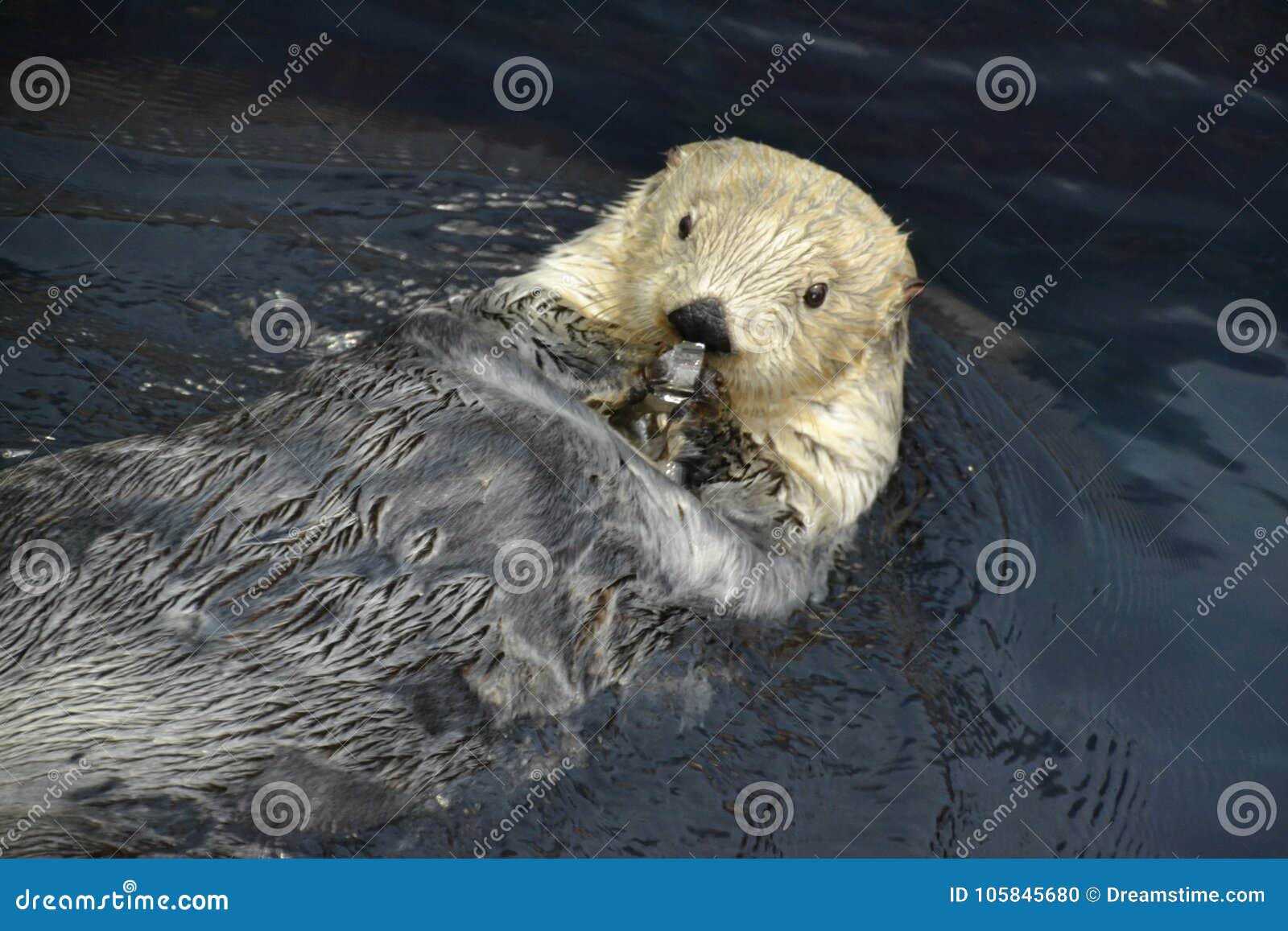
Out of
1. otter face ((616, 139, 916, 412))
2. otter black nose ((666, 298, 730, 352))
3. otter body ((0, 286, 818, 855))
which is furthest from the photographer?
otter face ((616, 139, 916, 412))

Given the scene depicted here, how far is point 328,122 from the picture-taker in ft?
20.7

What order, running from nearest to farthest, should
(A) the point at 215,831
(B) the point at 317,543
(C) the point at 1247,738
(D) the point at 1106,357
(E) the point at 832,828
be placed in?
(A) the point at 215,831 < (B) the point at 317,543 < (E) the point at 832,828 < (C) the point at 1247,738 < (D) the point at 1106,357

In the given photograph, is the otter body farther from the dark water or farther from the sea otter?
the dark water

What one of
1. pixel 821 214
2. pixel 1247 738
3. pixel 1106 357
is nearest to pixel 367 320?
pixel 821 214

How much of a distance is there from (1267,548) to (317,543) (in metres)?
3.88

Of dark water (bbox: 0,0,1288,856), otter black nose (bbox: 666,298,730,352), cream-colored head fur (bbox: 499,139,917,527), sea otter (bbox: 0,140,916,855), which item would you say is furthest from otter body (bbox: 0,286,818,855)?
cream-colored head fur (bbox: 499,139,917,527)

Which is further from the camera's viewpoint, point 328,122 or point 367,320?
point 328,122

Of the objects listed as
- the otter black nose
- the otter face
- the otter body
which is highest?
the otter face

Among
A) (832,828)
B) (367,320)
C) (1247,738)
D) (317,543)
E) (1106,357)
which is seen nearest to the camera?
(317,543)

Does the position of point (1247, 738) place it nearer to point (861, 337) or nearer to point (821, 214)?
point (861, 337)

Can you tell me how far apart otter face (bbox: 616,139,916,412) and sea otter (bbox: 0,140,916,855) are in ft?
0.04

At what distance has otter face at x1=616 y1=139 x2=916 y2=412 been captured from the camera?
4016mm

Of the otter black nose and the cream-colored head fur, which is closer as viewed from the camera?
the otter black nose

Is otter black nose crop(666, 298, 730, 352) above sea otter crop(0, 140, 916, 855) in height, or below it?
above
